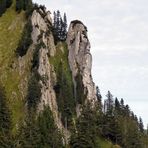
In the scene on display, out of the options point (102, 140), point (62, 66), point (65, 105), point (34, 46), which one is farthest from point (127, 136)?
point (34, 46)

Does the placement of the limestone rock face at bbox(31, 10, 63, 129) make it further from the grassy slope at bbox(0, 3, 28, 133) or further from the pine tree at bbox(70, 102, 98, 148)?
the pine tree at bbox(70, 102, 98, 148)

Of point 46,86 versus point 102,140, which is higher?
point 46,86

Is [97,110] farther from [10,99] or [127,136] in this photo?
[10,99]

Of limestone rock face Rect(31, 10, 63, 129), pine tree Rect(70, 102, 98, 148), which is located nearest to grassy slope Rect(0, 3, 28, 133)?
limestone rock face Rect(31, 10, 63, 129)

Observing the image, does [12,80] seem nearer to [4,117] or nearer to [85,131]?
[4,117]

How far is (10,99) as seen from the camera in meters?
181

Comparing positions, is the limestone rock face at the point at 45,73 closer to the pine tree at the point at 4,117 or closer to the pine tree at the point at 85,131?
the pine tree at the point at 85,131

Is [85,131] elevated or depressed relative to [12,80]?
depressed

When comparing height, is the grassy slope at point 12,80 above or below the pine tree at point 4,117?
above

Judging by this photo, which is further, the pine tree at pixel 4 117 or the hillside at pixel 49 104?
the hillside at pixel 49 104

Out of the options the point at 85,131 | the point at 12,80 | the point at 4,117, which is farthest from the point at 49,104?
the point at 85,131

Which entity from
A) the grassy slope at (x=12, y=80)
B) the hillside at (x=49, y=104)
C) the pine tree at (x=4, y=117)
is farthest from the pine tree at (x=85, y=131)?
the pine tree at (x=4, y=117)

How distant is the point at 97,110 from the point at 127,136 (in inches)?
616

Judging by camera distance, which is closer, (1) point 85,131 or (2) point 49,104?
(1) point 85,131
